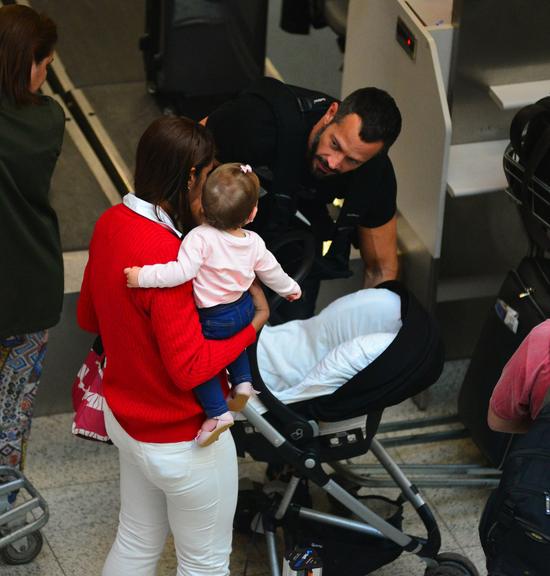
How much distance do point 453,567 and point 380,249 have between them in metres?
0.94

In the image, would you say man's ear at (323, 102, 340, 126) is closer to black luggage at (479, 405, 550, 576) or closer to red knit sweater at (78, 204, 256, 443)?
red knit sweater at (78, 204, 256, 443)

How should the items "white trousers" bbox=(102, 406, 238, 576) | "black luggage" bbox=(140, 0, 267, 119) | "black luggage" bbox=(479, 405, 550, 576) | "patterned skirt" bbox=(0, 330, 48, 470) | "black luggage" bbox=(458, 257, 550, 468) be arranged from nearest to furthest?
"black luggage" bbox=(479, 405, 550, 576) → "white trousers" bbox=(102, 406, 238, 576) → "patterned skirt" bbox=(0, 330, 48, 470) → "black luggage" bbox=(458, 257, 550, 468) → "black luggage" bbox=(140, 0, 267, 119)

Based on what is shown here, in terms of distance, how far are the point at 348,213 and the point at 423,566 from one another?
1.10m

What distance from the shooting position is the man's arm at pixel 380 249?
11.3 ft

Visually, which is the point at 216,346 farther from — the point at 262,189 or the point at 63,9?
the point at 63,9

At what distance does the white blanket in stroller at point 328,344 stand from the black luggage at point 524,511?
53 cm

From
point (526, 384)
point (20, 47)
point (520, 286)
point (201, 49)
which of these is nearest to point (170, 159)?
point (20, 47)

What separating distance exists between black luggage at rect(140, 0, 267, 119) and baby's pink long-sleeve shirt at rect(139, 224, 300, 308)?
2.31 metres

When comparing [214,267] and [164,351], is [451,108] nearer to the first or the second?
[214,267]

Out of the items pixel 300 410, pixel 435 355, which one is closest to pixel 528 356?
pixel 435 355

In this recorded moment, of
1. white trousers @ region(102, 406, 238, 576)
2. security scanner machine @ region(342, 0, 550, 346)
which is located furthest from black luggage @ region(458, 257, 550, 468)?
white trousers @ region(102, 406, 238, 576)

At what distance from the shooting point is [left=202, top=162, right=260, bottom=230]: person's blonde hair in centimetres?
242

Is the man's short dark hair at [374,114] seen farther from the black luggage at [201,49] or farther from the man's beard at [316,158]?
the black luggage at [201,49]

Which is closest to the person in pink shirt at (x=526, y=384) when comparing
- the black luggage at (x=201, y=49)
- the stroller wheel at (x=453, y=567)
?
the stroller wheel at (x=453, y=567)
